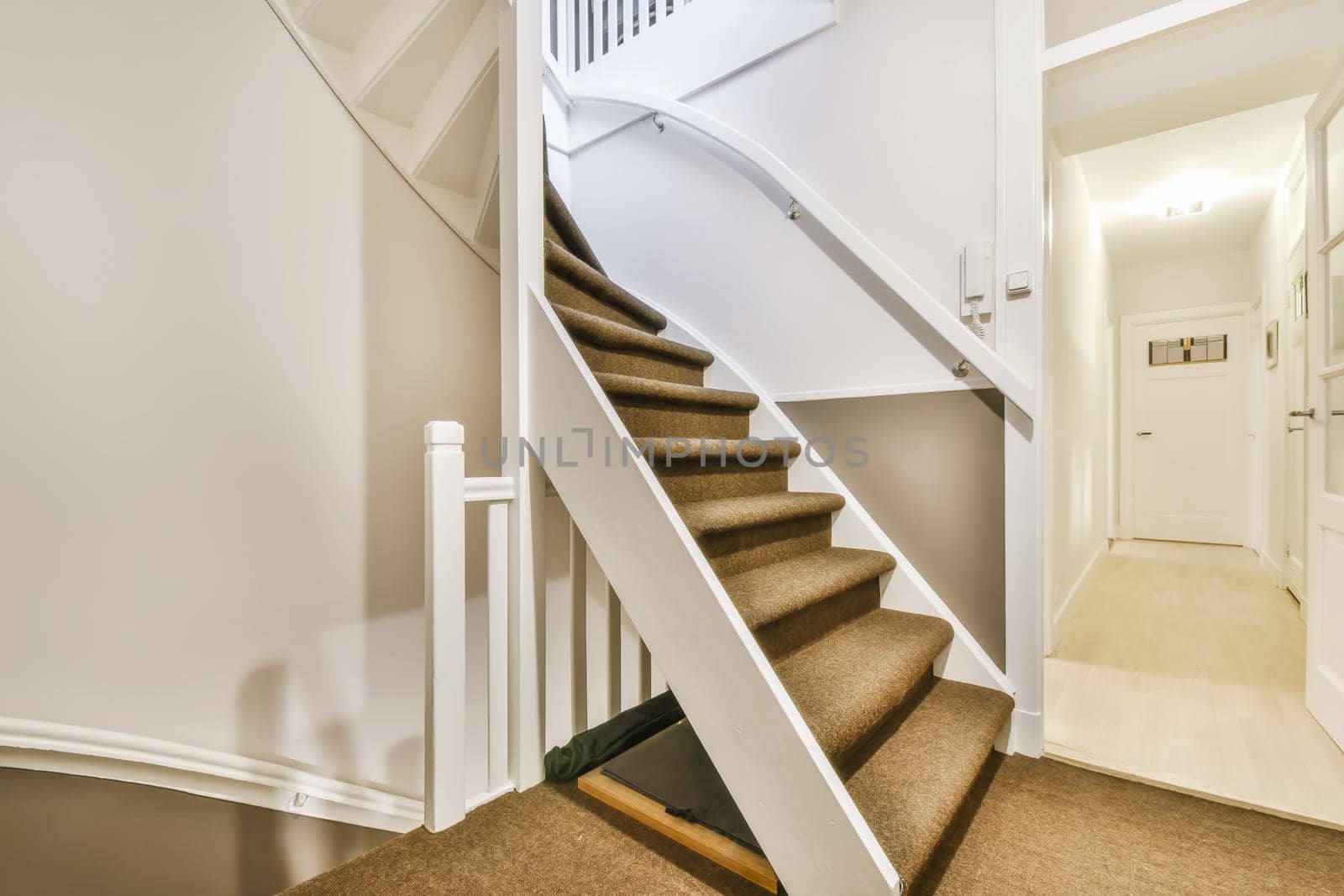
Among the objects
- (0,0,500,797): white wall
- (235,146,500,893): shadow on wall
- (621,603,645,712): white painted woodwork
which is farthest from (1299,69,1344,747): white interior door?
(0,0,500,797): white wall

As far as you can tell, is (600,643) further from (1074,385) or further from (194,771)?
(1074,385)

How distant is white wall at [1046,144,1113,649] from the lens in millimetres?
2463

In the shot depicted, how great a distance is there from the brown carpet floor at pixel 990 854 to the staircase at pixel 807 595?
145mm

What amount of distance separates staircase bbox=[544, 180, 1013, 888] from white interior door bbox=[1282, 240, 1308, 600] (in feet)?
9.43

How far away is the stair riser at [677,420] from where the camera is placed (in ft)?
5.33

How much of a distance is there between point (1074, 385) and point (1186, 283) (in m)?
3.16

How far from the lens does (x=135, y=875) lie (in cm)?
134

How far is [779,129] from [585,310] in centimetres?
108

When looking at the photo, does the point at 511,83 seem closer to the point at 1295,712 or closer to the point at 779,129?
the point at 779,129

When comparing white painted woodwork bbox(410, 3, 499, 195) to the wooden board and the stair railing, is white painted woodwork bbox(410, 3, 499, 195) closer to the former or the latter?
the stair railing

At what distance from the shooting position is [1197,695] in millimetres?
1951

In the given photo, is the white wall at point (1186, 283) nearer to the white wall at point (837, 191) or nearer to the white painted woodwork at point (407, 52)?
the white wall at point (837, 191)

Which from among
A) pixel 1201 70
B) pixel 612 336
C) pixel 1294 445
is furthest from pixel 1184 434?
pixel 612 336

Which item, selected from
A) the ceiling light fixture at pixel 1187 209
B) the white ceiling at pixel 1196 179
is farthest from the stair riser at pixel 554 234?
the ceiling light fixture at pixel 1187 209
